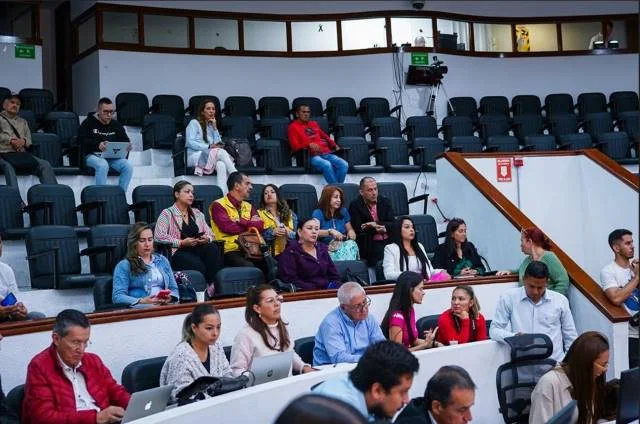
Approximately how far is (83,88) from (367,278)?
5348 mm

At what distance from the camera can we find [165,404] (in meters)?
3.45

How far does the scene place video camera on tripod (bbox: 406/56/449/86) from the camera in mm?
10812

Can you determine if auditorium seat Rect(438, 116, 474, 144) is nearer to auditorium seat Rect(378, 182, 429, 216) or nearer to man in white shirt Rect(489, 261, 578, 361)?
auditorium seat Rect(378, 182, 429, 216)

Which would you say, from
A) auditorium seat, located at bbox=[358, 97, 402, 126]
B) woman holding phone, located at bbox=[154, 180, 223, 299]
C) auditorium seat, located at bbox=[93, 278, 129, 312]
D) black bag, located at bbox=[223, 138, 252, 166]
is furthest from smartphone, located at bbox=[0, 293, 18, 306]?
auditorium seat, located at bbox=[358, 97, 402, 126]

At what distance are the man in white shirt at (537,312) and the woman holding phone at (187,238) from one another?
179 centimetres

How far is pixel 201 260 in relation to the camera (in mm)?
6039

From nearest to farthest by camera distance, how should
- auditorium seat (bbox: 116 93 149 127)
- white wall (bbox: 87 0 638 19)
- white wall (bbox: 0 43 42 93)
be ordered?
auditorium seat (bbox: 116 93 149 127)
white wall (bbox: 0 43 42 93)
white wall (bbox: 87 0 638 19)

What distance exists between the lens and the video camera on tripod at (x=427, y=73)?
1081cm

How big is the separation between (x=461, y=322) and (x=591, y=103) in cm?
685

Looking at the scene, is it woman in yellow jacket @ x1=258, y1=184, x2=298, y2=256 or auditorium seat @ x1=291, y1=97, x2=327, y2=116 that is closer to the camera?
woman in yellow jacket @ x1=258, y1=184, x2=298, y2=256

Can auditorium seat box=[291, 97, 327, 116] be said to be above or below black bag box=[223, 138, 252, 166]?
above

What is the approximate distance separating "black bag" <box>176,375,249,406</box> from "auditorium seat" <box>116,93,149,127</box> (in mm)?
5914

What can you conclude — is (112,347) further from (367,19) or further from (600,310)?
(367,19)

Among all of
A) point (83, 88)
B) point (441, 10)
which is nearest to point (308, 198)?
point (83, 88)
